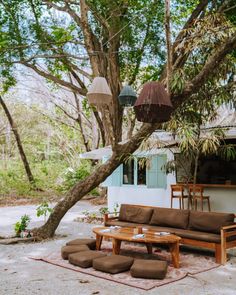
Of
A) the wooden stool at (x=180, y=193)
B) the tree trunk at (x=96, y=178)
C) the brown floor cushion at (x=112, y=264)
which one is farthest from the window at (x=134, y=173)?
the brown floor cushion at (x=112, y=264)

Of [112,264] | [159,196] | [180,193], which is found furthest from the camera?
[159,196]

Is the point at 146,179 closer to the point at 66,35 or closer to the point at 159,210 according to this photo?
the point at 159,210

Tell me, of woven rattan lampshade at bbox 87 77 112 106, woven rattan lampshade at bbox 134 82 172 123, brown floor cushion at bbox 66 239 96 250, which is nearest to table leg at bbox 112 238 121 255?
brown floor cushion at bbox 66 239 96 250

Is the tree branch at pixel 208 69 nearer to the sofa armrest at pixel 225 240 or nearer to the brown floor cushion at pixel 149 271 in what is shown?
the sofa armrest at pixel 225 240

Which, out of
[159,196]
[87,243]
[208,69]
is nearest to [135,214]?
[87,243]

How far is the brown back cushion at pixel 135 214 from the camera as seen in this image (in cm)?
711

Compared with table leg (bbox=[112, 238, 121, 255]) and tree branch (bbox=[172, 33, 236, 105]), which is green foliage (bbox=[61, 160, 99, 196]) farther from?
table leg (bbox=[112, 238, 121, 255])

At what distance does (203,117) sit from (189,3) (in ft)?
14.2

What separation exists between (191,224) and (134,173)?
4470 mm

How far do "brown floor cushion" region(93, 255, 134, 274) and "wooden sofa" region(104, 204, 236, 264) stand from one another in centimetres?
140

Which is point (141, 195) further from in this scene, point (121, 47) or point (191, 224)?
point (121, 47)

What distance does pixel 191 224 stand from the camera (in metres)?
6.38

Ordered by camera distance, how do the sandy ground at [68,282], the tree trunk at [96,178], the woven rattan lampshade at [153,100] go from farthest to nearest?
the tree trunk at [96,178] < the woven rattan lampshade at [153,100] < the sandy ground at [68,282]

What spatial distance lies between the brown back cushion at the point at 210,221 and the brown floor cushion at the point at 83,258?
192 centimetres
